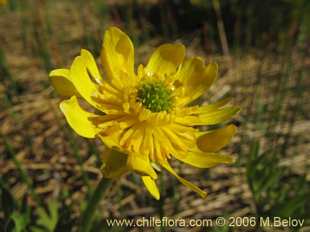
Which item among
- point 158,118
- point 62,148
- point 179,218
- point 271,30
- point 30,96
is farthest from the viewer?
point 271,30

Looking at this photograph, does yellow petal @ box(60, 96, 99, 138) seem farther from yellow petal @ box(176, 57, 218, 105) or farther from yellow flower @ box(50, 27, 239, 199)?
yellow petal @ box(176, 57, 218, 105)

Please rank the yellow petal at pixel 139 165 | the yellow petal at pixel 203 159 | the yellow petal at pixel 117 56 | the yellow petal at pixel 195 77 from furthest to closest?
the yellow petal at pixel 195 77 → the yellow petal at pixel 117 56 → the yellow petal at pixel 203 159 → the yellow petal at pixel 139 165

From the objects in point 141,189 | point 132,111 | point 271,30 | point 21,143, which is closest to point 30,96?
point 21,143

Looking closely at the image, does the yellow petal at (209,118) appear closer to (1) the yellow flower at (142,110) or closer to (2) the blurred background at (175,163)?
(1) the yellow flower at (142,110)

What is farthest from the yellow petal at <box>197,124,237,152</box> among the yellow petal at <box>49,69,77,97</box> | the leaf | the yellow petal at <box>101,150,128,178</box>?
the leaf

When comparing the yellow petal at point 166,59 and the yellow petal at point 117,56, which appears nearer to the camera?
the yellow petal at point 117,56

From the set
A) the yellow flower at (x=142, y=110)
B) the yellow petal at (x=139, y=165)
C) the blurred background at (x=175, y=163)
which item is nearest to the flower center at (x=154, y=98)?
the yellow flower at (x=142, y=110)

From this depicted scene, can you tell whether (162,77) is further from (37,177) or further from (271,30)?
(271,30)
